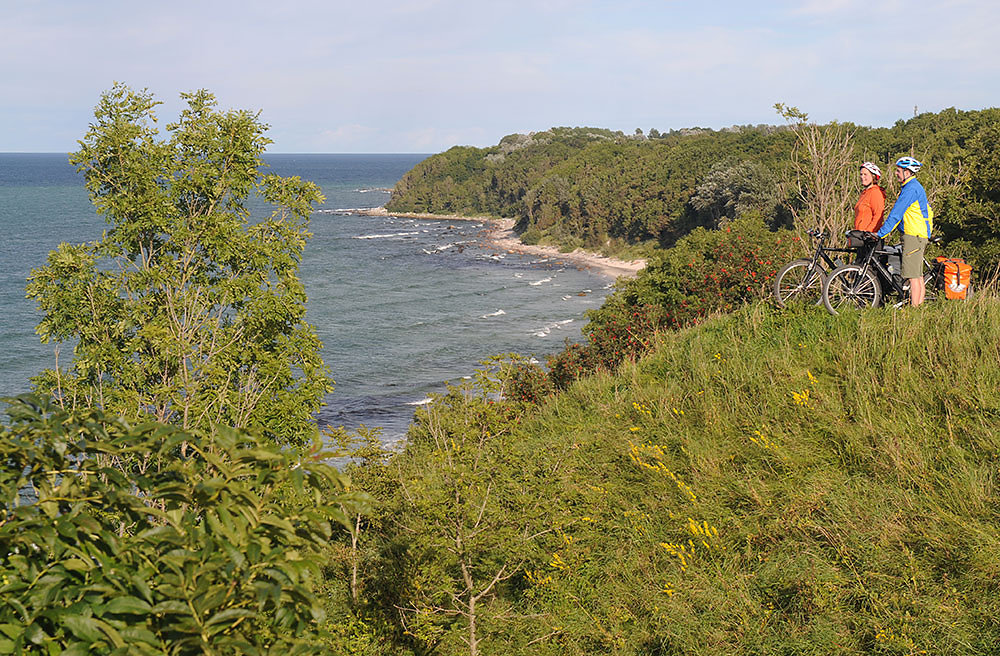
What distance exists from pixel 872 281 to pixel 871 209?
3.43 feet

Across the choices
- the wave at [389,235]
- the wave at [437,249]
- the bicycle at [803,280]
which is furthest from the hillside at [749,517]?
the wave at [389,235]

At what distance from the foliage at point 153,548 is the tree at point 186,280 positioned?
517 inches

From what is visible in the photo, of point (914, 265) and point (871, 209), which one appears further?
point (871, 209)

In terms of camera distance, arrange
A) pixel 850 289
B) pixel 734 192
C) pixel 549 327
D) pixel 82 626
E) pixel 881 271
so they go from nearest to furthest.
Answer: pixel 82 626 → pixel 881 271 → pixel 850 289 → pixel 549 327 → pixel 734 192

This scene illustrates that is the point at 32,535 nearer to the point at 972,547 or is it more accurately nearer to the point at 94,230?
the point at 972,547

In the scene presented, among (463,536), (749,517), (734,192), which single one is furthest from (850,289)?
(734,192)

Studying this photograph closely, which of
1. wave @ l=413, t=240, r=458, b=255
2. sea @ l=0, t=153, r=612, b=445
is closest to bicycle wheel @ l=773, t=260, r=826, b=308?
Result: sea @ l=0, t=153, r=612, b=445

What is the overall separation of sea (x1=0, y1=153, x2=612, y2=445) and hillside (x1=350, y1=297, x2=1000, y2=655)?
41.2 feet

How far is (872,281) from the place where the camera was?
1027 cm

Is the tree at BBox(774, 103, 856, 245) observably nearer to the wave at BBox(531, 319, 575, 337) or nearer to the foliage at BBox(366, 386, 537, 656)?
the foliage at BBox(366, 386, 537, 656)

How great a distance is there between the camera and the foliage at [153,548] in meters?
2.11

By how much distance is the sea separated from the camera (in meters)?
39.8

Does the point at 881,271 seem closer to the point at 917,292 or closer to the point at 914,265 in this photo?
the point at 914,265

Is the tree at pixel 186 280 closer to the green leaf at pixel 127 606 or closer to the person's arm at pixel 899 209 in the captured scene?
A: the person's arm at pixel 899 209
